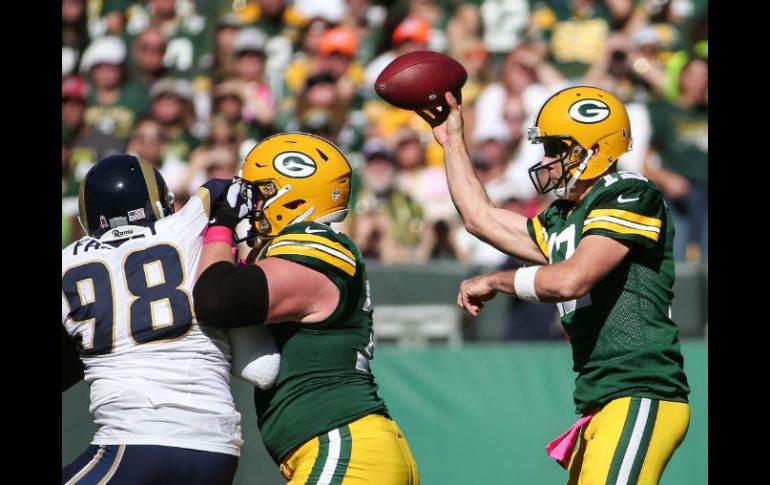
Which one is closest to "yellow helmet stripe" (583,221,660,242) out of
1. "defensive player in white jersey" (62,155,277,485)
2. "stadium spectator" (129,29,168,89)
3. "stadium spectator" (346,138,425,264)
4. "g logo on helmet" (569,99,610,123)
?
"g logo on helmet" (569,99,610,123)

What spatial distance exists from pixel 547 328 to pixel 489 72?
374 cm

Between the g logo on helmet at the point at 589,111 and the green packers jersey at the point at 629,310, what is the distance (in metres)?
0.28

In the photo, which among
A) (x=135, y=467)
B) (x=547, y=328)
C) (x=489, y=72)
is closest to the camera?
(x=135, y=467)

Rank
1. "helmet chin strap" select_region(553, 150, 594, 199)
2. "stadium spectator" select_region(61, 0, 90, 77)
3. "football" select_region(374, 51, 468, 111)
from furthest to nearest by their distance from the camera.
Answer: "stadium spectator" select_region(61, 0, 90, 77) → "football" select_region(374, 51, 468, 111) → "helmet chin strap" select_region(553, 150, 594, 199)

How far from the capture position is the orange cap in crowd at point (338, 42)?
11172mm

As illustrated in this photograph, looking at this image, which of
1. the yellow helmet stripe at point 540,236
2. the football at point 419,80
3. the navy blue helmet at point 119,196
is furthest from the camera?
the football at point 419,80

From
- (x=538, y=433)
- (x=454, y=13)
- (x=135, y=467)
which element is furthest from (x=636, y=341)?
(x=454, y=13)

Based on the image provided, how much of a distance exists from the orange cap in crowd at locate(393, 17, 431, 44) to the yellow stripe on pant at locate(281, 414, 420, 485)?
7677mm

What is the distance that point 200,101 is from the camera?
→ 1128 cm

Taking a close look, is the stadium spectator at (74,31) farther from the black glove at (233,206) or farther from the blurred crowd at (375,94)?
the black glove at (233,206)

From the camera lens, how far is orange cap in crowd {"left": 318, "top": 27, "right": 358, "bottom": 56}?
11172 millimetres

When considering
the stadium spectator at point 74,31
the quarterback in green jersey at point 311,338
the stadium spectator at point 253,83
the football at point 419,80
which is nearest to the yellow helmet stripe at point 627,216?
the quarterback in green jersey at point 311,338

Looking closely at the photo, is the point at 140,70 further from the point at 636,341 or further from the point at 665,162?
the point at 636,341

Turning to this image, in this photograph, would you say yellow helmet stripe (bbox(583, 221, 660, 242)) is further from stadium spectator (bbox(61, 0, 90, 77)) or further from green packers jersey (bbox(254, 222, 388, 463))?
stadium spectator (bbox(61, 0, 90, 77))
